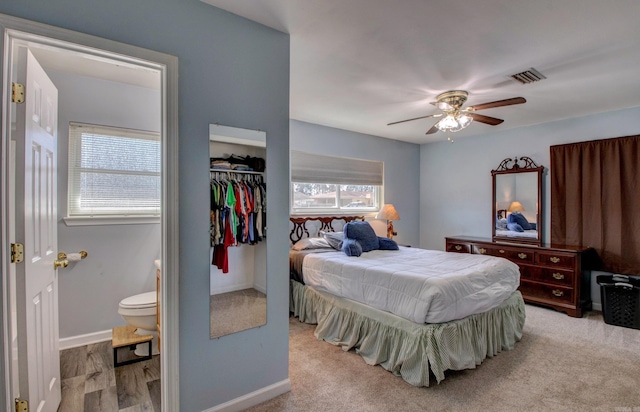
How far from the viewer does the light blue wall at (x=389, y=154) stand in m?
4.57

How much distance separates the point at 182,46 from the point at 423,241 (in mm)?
5284

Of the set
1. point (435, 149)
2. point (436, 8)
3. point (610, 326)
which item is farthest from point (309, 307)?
point (435, 149)

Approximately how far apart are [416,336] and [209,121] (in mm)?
2100

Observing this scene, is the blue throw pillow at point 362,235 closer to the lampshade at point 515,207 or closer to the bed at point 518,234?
the bed at point 518,234

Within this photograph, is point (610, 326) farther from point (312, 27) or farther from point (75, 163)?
point (75, 163)

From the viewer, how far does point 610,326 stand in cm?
347

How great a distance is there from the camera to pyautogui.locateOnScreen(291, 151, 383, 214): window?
4.50 meters

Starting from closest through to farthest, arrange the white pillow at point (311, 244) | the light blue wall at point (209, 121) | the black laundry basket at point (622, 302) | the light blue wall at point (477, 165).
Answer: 1. the light blue wall at point (209, 121)
2. the black laundry basket at point (622, 302)
3. the white pillow at point (311, 244)
4. the light blue wall at point (477, 165)

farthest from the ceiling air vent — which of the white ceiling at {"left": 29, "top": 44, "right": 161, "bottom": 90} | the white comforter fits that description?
the white ceiling at {"left": 29, "top": 44, "right": 161, "bottom": 90}

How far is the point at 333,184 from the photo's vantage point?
4906mm

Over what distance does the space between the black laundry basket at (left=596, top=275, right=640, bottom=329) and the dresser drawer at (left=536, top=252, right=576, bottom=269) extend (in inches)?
14.7

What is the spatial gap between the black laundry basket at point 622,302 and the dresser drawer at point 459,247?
155 centimetres

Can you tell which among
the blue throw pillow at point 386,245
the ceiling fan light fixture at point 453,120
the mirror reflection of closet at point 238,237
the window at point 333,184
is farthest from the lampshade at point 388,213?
the mirror reflection of closet at point 238,237

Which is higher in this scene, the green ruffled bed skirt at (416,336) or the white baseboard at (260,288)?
the white baseboard at (260,288)
